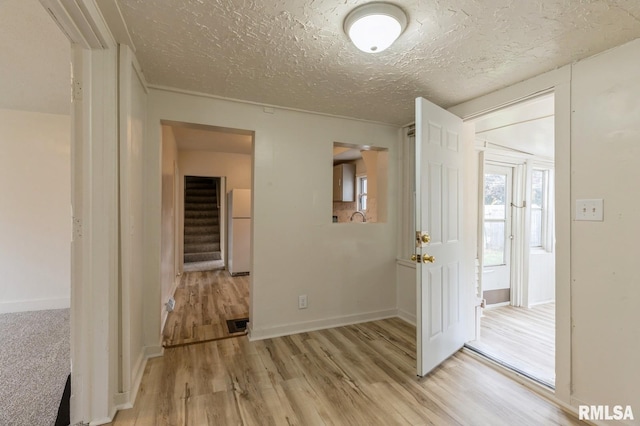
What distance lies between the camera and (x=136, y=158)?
1.96 metres

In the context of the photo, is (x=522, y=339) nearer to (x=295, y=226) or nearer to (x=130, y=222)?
(x=295, y=226)

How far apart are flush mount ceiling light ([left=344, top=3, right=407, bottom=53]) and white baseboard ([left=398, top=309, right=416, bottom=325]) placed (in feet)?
8.77

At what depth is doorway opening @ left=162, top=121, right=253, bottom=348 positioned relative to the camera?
2.99 metres

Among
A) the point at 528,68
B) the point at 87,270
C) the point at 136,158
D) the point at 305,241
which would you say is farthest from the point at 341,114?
the point at 87,270

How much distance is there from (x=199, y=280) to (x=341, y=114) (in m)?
3.81

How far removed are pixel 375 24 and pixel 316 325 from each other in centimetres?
257

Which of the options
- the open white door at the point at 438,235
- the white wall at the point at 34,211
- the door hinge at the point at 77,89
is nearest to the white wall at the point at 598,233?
the open white door at the point at 438,235

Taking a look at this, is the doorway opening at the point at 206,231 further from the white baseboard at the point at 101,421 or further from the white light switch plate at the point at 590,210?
the white light switch plate at the point at 590,210

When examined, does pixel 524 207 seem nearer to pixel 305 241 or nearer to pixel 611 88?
pixel 611 88

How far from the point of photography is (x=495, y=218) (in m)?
3.74

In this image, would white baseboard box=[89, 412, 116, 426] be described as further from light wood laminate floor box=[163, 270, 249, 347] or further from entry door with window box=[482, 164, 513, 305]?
entry door with window box=[482, 164, 513, 305]

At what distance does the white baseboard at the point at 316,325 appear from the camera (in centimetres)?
266
